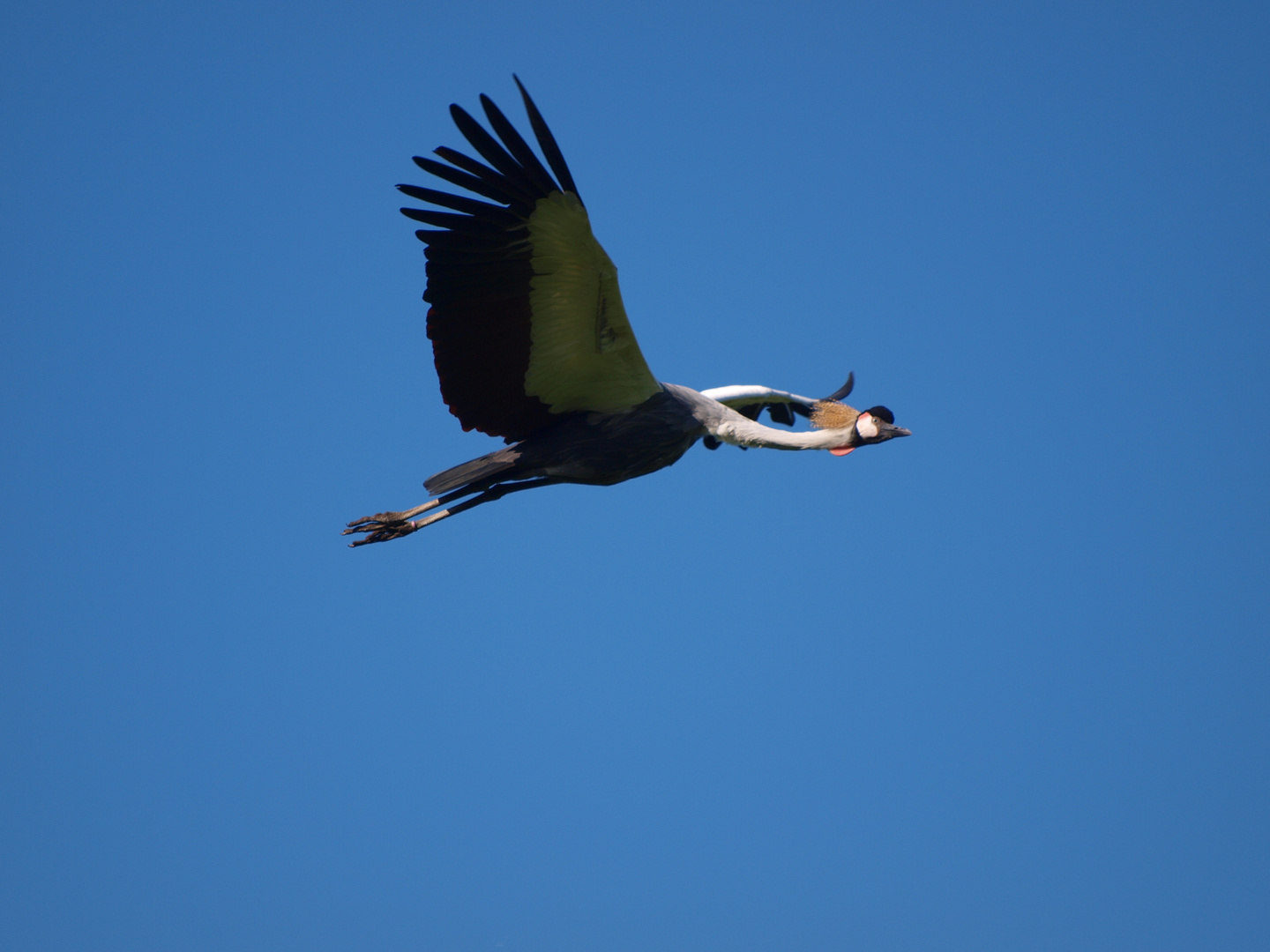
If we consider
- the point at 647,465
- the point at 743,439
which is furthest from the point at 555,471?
the point at 743,439

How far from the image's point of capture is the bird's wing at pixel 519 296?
247 inches

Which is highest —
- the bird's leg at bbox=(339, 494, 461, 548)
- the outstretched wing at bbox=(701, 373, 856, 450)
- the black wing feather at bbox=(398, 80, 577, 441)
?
the black wing feather at bbox=(398, 80, 577, 441)

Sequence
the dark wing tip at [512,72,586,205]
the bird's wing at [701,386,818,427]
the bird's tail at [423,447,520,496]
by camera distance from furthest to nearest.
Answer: the bird's wing at [701,386,818,427] → the bird's tail at [423,447,520,496] → the dark wing tip at [512,72,586,205]

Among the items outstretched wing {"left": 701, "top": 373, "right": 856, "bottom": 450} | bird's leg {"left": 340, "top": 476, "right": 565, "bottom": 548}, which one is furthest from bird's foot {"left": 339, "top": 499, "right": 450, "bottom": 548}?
outstretched wing {"left": 701, "top": 373, "right": 856, "bottom": 450}

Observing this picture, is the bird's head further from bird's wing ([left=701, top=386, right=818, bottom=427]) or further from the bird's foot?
the bird's foot

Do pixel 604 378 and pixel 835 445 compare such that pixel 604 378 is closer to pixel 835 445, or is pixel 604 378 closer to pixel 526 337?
pixel 526 337

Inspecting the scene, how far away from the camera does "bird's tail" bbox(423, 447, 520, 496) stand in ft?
23.7

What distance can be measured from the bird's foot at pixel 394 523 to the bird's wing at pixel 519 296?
0.70 m

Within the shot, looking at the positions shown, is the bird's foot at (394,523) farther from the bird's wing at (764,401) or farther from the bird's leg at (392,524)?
the bird's wing at (764,401)

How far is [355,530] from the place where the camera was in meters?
7.58

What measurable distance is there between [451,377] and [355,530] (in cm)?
141

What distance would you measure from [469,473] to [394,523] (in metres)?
0.73

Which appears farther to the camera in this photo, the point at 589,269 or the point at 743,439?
the point at 743,439

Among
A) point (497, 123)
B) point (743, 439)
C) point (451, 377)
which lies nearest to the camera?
point (497, 123)
